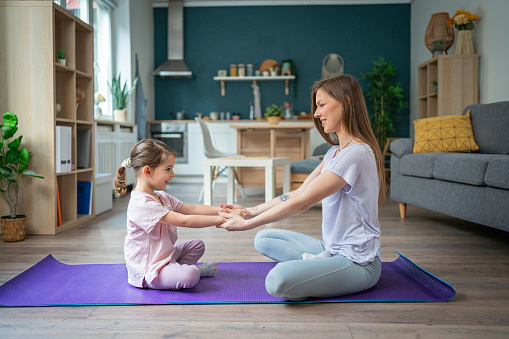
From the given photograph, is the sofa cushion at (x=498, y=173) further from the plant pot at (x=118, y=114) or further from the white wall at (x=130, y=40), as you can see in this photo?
the white wall at (x=130, y=40)

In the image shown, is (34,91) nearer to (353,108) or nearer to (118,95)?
(353,108)

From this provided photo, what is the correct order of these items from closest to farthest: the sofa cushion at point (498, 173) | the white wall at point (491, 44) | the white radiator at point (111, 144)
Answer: the sofa cushion at point (498, 173), the white wall at point (491, 44), the white radiator at point (111, 144)

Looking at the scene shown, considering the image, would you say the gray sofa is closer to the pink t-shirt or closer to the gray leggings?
the gray leggings

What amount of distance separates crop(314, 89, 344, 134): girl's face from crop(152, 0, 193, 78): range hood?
231 inches

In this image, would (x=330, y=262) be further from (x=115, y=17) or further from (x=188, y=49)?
(x=188, y=49)

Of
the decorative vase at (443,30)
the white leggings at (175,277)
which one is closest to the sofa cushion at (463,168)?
the white leggings at (175,277)

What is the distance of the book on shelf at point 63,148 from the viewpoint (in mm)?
2994

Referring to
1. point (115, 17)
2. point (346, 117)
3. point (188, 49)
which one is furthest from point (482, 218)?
point (188, 49)

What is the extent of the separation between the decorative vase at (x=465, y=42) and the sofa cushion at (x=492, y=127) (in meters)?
1.67

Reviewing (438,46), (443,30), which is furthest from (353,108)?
(443,30)

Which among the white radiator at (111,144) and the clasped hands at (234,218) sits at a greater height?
the white radiator at (111,144)

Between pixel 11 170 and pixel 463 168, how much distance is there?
267 cm

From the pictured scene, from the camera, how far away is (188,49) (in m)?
7.60

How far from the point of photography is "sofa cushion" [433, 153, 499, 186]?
2.59 metres
